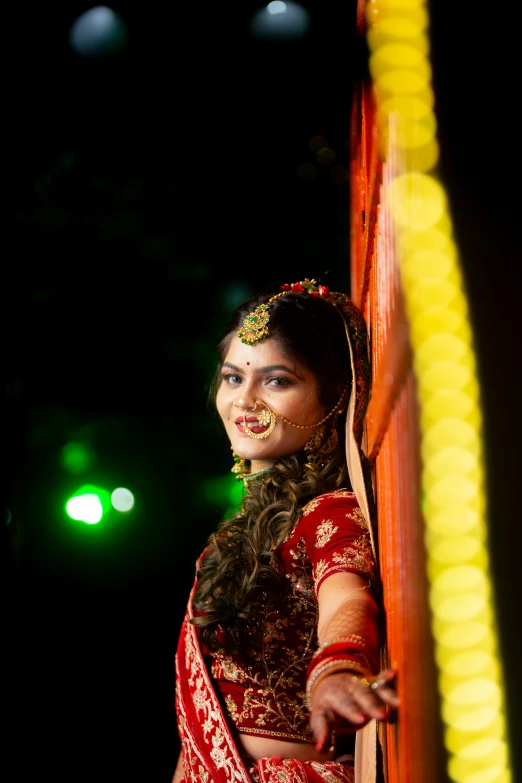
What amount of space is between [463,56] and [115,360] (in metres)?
1.82

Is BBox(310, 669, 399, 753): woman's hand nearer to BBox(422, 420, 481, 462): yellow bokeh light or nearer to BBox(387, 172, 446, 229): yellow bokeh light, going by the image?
BBox(422, 420, 481, 462): yellow bokeh light

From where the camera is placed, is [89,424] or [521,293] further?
[89,424]

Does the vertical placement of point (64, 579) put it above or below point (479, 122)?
above

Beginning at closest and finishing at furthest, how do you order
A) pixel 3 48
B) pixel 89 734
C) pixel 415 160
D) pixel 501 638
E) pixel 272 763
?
pixel 501 638, pixel 415 160, pixel 272 763, pixel 3 48, pixel 89 734

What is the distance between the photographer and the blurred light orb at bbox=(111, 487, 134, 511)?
2.34 m

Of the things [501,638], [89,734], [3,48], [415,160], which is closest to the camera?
[501,638]

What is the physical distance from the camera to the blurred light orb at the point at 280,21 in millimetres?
1901

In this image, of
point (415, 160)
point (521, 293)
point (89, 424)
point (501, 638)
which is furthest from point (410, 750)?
point (89, 424)

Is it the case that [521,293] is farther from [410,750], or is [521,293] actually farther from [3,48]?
[3,48]

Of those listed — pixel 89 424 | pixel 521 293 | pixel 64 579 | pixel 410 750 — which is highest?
pixel 89 424

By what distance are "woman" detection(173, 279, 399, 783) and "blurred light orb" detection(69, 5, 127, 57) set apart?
87 centimetres

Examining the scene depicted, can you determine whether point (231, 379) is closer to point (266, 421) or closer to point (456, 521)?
point (266, 421)

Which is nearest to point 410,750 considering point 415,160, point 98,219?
point 415,160

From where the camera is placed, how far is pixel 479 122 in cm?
64
